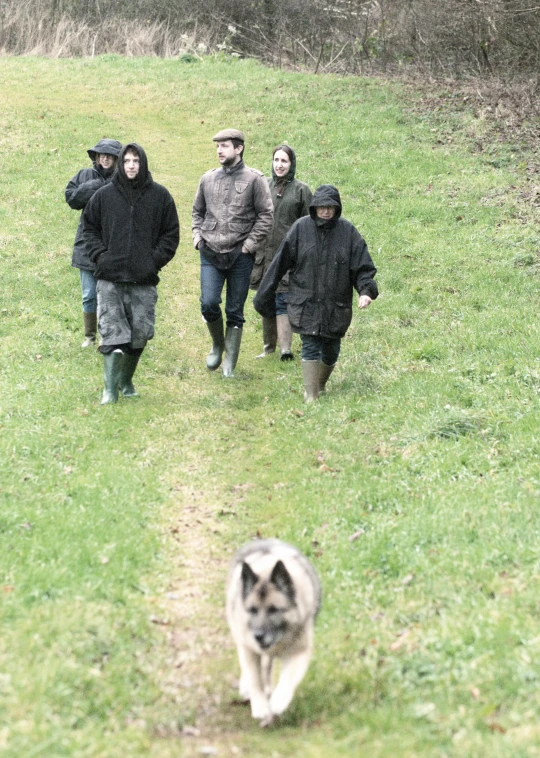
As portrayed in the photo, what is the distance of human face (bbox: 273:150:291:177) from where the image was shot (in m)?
10.5

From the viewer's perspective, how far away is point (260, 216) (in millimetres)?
9852

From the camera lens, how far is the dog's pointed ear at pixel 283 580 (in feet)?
14.1

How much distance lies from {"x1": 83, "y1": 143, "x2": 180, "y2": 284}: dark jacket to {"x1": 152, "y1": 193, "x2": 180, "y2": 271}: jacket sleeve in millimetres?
54

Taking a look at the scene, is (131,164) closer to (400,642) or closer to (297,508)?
(297,508)

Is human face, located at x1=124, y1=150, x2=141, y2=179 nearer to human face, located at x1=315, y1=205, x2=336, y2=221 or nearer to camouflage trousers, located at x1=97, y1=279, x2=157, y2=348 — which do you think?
camouflage trousers, located at x1=97, y1=279, x2=157, y2=348

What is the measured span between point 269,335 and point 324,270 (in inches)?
98.8

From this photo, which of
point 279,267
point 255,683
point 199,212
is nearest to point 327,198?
point 279,267

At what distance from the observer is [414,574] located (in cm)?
571

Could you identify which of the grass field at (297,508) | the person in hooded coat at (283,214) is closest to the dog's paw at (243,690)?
the grass field at (297,508)

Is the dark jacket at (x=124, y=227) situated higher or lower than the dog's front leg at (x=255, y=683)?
higher

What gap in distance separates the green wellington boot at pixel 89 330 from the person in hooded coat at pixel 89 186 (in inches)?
5.1

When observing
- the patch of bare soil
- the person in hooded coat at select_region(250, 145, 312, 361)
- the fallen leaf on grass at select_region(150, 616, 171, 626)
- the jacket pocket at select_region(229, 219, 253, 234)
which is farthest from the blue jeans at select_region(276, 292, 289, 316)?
the fallen leaf on grass at select_region(150, 616, 171, 626)

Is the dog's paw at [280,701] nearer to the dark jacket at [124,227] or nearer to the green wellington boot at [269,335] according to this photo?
the dark jacket at [124,227]

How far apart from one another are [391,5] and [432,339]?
740 inches
